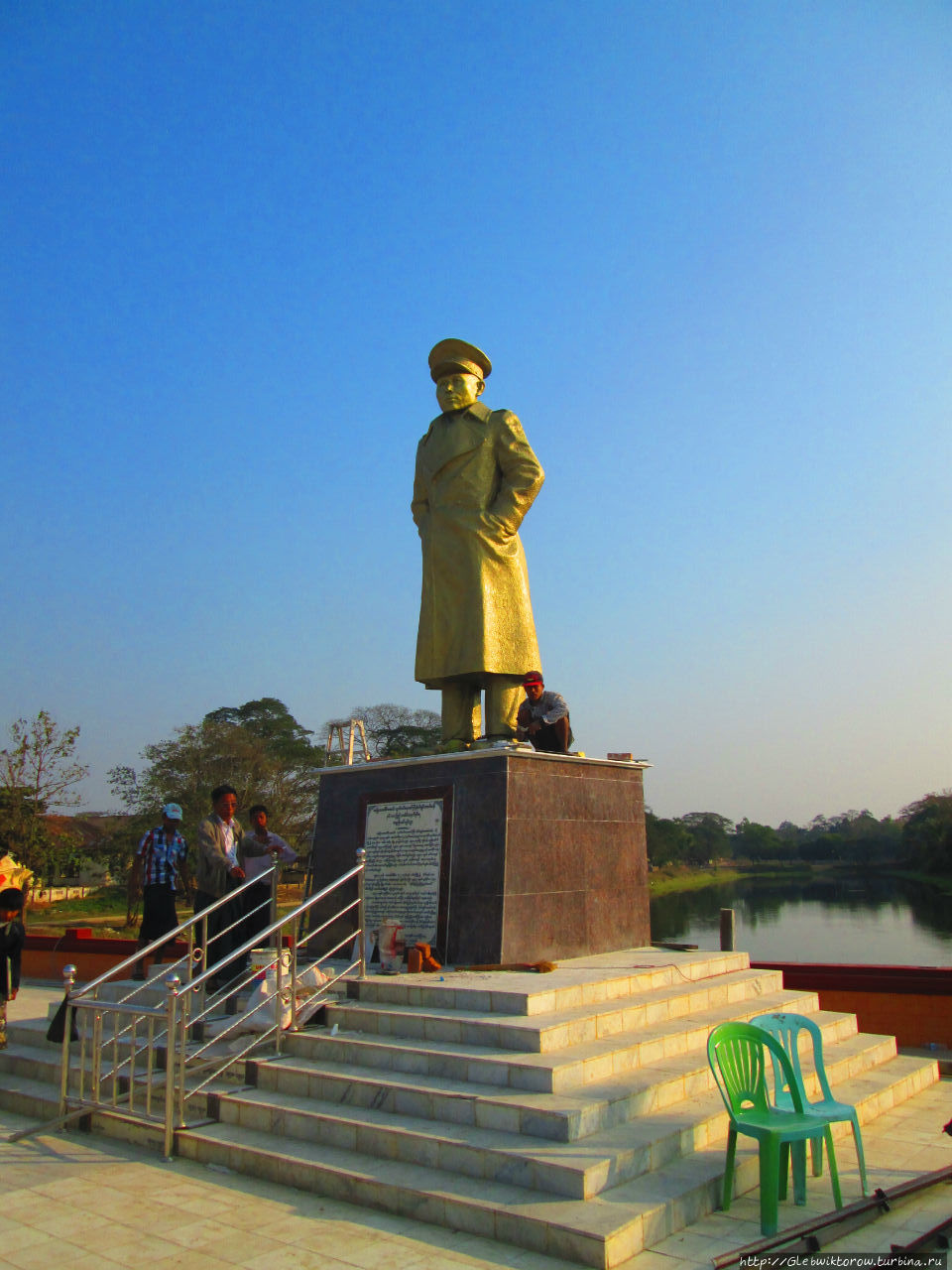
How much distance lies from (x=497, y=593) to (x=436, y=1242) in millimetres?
4813

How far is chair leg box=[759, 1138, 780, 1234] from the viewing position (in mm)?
3219

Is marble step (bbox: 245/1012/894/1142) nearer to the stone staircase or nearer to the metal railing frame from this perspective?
the stone staircase

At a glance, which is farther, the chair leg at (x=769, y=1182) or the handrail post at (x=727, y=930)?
the handrail post at (x=727, y=930)

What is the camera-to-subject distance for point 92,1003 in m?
4.64

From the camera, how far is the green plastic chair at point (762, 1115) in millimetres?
3242

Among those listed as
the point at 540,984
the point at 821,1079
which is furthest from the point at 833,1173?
the point at 540,984

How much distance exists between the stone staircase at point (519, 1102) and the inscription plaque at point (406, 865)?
77 centimetres

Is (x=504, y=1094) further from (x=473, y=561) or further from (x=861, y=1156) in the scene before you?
(x=473, y=561)

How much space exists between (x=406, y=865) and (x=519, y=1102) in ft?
9.25

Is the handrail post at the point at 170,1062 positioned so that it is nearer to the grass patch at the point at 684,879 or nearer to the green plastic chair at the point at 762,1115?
the green plastic chair at the point at 762,1115

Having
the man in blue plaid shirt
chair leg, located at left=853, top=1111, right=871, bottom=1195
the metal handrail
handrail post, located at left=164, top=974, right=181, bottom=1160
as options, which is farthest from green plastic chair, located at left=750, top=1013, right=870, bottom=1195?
the man in blue plaid shirt

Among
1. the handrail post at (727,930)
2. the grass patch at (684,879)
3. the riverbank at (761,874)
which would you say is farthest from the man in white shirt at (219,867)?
the grass patch at (684,879)

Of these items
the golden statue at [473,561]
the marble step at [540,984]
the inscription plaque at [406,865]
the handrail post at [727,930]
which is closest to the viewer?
the marble step at [540,984]

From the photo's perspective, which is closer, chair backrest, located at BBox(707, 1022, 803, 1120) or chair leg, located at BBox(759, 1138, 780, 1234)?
chair leg, located at BBox(759, 1138, 780, 1234)
